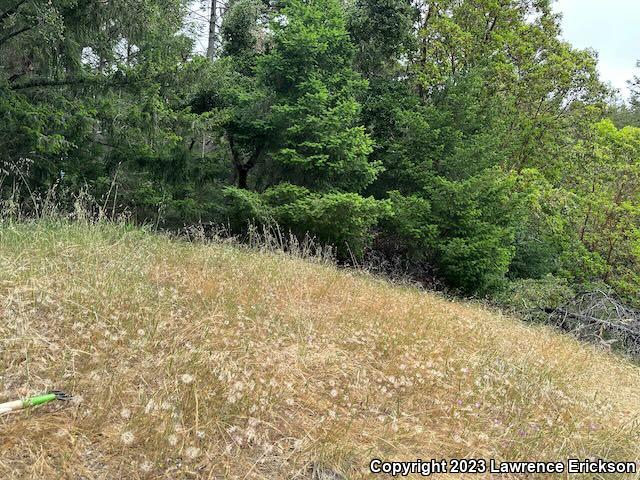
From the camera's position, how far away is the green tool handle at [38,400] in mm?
1744

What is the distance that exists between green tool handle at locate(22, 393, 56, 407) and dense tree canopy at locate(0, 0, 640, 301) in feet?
12.9

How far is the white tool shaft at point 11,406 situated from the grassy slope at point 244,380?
Answer: 2.4 inches

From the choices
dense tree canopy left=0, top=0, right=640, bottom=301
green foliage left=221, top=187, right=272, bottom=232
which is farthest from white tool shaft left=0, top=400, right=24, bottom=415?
green foliage left=221, top=187, right=272, bottom=232

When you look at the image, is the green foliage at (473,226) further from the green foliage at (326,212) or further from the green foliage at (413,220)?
the green foliage at (326,212)

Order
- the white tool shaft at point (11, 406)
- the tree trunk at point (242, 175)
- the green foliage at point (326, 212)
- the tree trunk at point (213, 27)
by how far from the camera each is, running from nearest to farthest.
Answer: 1. the white tool shaft at point (11, 406)
2. the green foliage at point (326, 212)
3. the tree trunk at point (242, 175)
4. the tree trunk at point (213, 27)

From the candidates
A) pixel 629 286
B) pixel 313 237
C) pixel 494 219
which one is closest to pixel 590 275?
pixel 629 286

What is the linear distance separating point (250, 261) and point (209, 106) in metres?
5.96

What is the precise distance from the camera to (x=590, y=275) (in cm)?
1063

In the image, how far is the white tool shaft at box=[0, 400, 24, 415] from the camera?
1.67 m

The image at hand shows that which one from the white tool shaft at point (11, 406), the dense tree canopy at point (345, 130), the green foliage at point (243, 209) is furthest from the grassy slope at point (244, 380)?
the green foliage at point (243, 209)

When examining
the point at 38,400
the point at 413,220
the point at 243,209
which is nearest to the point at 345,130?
the point at 243,209

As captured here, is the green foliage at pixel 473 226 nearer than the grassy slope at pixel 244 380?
No

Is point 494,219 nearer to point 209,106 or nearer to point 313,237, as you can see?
point 313,237

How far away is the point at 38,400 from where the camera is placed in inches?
70.8
